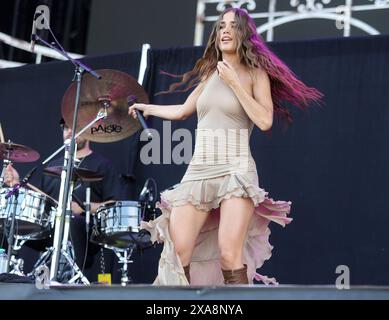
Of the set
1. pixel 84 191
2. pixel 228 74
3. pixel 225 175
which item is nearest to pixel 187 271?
pixel 225 175

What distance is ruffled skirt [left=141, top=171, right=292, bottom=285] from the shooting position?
13.0ft

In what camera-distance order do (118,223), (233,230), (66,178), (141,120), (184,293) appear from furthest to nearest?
(118,223) → (66,178) → (141,120) → (233,230) → (184,293)

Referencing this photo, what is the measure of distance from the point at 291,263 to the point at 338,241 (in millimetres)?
426

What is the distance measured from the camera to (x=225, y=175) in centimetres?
402

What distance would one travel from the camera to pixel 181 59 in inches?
295

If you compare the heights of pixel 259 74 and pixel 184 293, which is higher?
pixel 259 74

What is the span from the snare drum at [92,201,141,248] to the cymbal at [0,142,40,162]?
28.0 inches

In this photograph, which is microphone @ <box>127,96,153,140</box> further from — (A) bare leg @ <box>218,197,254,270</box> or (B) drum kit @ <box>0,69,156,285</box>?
(A) bare leg @ <box>218,197,254,270</box>

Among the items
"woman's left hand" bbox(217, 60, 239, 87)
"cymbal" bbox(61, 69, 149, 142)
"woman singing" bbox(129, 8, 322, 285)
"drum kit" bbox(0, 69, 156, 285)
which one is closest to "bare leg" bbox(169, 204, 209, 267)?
"woman singing" bbox(129, 8, 322, 285)

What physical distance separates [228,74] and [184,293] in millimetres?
1724

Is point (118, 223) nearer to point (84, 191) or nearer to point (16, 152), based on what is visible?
point (84, 191)

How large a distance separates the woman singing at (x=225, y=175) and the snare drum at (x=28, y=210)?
2.58 metres
